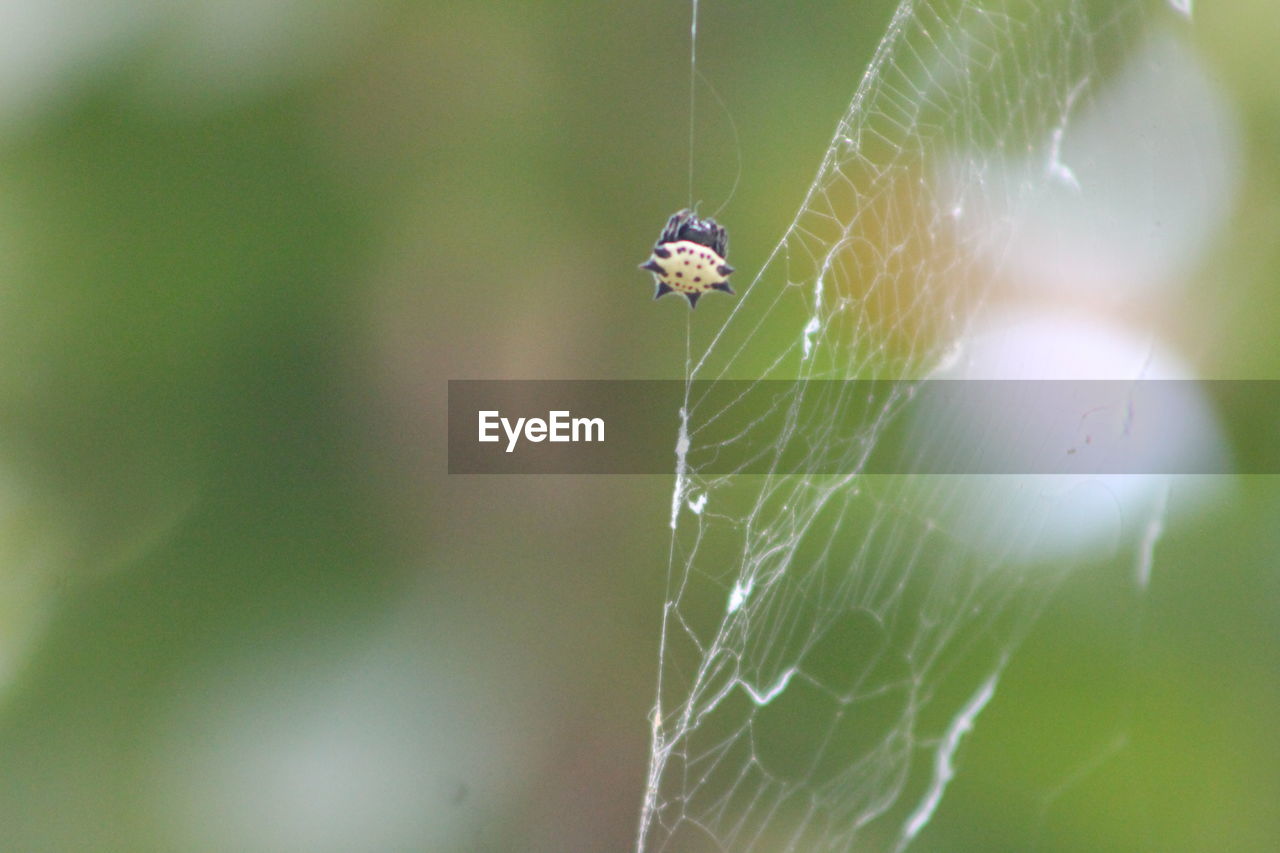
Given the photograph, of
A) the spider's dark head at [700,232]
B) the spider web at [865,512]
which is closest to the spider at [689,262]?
the spider's dark head at [700,232]

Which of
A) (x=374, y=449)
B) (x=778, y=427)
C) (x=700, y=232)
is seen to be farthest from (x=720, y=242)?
(x=374, y=449)

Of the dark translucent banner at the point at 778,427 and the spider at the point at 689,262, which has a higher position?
the spider at the point at 689,262

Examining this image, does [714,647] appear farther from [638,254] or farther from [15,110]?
[15,110]

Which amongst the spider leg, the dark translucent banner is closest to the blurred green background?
the dark translucent banner

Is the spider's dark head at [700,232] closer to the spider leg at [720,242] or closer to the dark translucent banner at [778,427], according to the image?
the spider leg at [720,242]

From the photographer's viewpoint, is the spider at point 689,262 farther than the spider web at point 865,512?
No

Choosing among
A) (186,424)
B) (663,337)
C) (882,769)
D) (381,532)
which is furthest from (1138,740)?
(186,424)

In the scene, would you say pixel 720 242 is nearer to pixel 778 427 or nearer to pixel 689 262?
pixel 689 262
